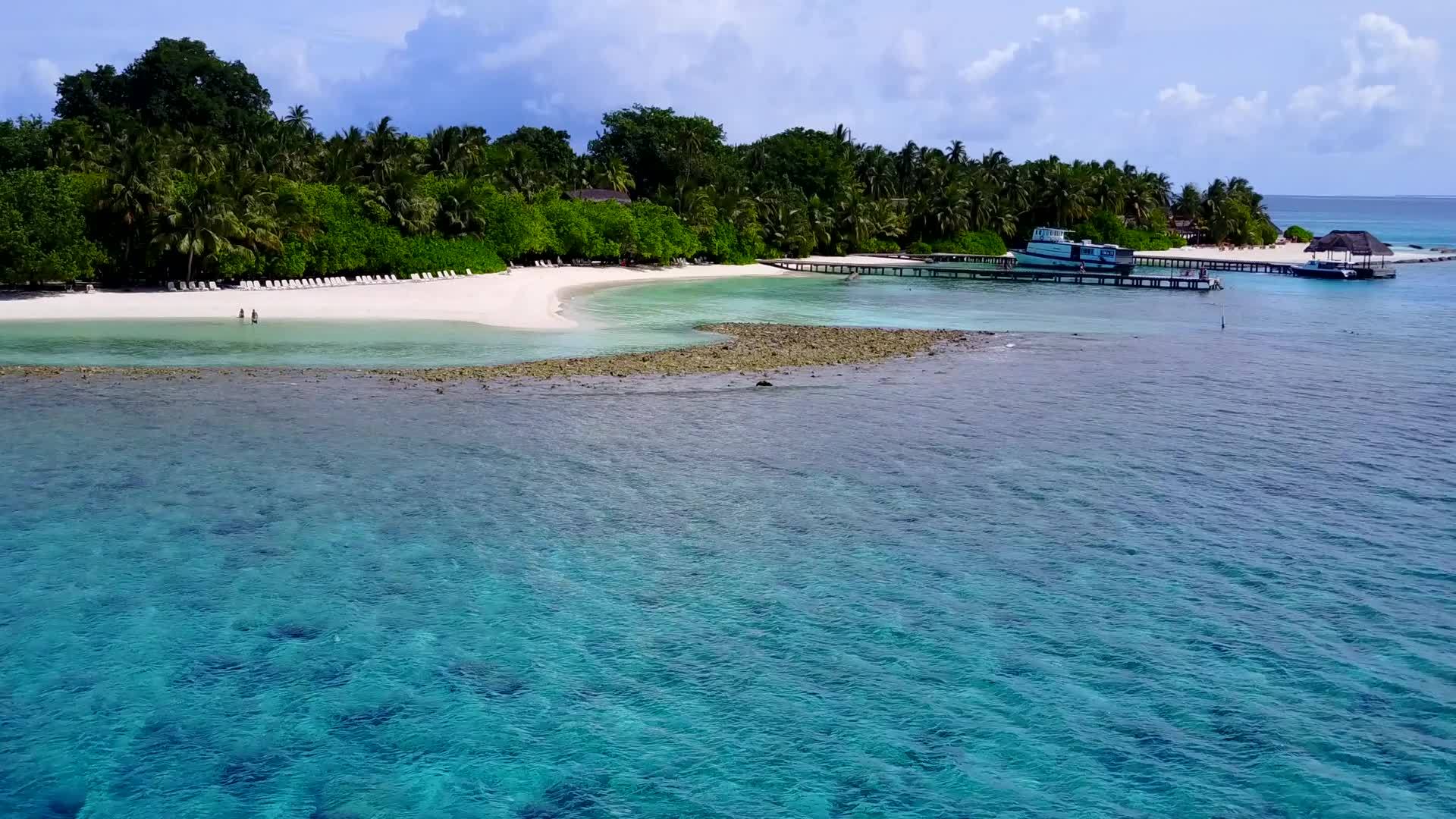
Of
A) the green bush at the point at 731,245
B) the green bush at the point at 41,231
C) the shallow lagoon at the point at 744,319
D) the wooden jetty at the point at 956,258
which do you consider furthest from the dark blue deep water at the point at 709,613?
the wooden jetty at the point at 956,258

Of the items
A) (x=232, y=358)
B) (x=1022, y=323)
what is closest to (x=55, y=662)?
(x=232, y=358)

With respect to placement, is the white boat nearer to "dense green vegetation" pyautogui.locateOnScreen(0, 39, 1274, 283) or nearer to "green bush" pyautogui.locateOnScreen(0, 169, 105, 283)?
"dense green vegetation" pyautogui.locateOnScreen(0, 39, 1274, 283)

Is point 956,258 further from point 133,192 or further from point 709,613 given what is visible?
point 709,613

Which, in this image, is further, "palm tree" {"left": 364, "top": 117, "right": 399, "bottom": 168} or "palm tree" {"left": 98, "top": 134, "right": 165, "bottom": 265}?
"palm tree" {"left": 364, "top": 117, "right": 399, "bottom": 168}

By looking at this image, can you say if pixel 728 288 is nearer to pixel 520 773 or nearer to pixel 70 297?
pixel 70 297

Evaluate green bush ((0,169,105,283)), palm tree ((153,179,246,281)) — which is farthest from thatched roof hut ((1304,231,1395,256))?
green bush ((0,169,105,283))

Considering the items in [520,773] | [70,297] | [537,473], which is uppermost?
[70,297]
